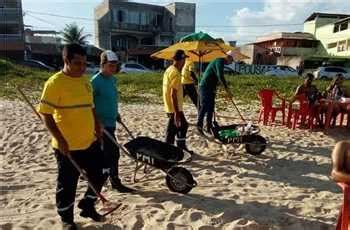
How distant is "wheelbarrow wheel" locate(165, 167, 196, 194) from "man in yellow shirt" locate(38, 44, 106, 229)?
1.12 metres

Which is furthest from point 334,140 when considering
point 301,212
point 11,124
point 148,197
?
point 11,124

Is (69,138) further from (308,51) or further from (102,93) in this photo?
(308,51)

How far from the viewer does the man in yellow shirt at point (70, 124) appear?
3.73m

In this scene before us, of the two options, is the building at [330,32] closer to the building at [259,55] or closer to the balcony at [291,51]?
the balcony at [291,51]

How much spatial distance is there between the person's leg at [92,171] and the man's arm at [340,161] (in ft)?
7.67

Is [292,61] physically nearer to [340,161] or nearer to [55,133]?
[55,133]

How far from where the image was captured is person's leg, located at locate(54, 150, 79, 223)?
3.92 metres

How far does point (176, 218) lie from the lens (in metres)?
4.39

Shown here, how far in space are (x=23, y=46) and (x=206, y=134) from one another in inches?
1493

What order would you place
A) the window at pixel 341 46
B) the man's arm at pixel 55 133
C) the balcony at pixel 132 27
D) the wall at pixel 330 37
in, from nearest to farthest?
the man's arm at pixel 55 133, the wall at pixel 330 37, the window at pixel 341 46, the balcony at pixel 132 27

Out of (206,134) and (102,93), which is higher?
(102,93)

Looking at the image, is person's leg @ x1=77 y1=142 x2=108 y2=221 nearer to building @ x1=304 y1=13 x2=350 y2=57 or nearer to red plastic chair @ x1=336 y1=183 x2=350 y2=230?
red plastic chair @ x1=336 y1=183 x2=350 y2=230

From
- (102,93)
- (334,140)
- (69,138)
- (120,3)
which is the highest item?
(120,3)

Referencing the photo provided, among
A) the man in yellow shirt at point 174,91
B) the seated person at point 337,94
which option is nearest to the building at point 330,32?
the seated person at point 337,94
